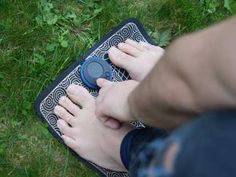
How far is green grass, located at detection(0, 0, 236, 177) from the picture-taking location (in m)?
1.78

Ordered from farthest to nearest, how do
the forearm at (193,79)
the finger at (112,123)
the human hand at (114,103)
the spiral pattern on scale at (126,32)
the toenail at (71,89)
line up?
the spiral pattern on scale at (126,32)
the toenail at (71,89)
the finger at (112,123)
the human hand at (114,103)
the forearm at (193,79)

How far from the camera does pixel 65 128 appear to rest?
177cm

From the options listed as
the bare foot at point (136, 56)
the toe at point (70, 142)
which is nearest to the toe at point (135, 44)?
the bare foot at point (136, 56)

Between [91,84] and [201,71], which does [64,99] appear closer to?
[91,84]

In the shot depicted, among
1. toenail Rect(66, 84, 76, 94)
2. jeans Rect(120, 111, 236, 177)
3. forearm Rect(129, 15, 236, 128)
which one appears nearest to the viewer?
jeans Rect(120, 111, 236, 177)

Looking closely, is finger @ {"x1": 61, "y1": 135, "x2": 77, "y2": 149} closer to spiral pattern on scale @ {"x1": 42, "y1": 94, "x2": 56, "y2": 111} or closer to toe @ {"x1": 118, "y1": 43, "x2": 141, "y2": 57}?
spiral pattern on scale @ {"x1": 42, "y1": 94, "x2": 56, "y2": 111}

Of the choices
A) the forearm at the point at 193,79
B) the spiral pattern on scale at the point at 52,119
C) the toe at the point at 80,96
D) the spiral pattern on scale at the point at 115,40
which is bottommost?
the spiral pattern on scale at the point at 52,119

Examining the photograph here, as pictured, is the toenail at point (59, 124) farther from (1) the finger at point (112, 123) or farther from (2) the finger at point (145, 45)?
(2) the finger at point (145, 45)

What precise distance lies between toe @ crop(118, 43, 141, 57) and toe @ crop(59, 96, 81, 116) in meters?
0.25

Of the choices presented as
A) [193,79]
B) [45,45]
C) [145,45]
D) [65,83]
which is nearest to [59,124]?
[65,83]

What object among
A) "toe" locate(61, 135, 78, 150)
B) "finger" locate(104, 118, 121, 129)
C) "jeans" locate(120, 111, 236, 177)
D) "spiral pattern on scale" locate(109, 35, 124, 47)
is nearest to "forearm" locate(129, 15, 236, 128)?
"jeans" locate(120, 111, 236, 177)

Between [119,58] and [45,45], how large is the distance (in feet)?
0.82

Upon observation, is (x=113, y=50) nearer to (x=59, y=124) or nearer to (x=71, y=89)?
(x=71, y=89)

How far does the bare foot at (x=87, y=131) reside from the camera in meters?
1.70
